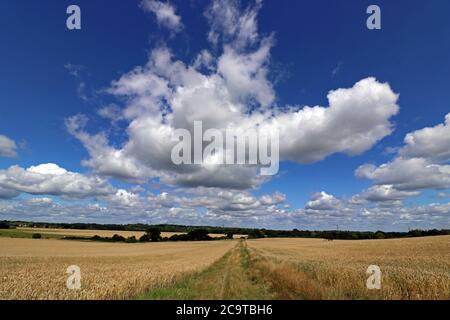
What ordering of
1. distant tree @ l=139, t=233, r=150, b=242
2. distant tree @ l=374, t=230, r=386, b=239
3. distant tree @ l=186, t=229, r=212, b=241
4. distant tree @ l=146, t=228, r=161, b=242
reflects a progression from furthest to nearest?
1. distant tree @ l=186, t=229, r=212, b=241
2. distant tree @ l=146, t=228, r=161, b=242
3. distant tree @ l=139, t=233, r=150, b=242
4. distant tree @ l=374, t=230, r=386, b=239

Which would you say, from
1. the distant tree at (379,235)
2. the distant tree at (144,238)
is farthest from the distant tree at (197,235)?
the distant tree at (379,235)

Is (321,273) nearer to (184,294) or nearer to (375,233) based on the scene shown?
(184,294)

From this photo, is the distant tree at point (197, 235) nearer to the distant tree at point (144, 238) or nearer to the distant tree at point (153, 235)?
the distant tree at point (153, 235)

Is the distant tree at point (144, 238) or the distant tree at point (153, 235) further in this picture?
the distant tree at point (153, 235)

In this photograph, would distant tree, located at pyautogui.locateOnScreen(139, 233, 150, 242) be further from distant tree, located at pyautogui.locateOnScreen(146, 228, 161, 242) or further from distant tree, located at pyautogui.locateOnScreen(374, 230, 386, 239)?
distant tree, located at pyautogui.locateOnScreen(374, 230, 386, 239)

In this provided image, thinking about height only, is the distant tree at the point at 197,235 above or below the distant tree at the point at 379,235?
below

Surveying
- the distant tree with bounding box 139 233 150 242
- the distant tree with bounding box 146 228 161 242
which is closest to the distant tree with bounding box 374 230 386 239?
the distant tree with bounding box 146 228 161 242

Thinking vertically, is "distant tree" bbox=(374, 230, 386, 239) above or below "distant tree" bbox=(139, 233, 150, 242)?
above

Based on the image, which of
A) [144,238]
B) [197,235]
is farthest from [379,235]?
[144,238]

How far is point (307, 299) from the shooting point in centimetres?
1108

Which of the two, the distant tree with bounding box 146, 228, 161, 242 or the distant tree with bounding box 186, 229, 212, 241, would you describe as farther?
the distant tree with bounding box 186, 229, 212, 241

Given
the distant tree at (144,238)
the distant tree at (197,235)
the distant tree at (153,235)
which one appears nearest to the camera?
the distant tree at (144,238)
